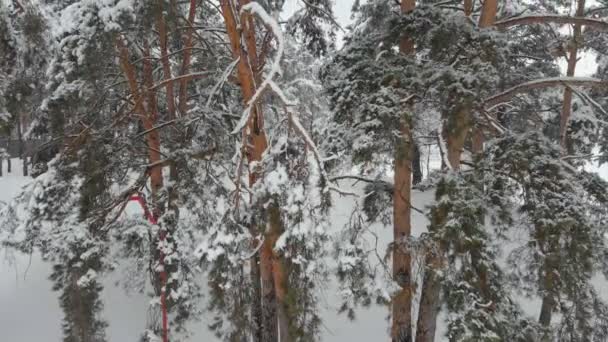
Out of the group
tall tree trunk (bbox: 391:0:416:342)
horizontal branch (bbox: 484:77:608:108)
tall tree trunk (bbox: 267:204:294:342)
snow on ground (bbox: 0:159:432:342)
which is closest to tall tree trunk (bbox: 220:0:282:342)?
tall tree trunk (bbox: 267:204:294:342)

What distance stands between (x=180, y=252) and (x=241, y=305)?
3.78 ft

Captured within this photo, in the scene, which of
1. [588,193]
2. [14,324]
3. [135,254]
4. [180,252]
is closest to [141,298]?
[14,324]

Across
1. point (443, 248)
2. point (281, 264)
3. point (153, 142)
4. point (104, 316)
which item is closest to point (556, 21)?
point (443, 248)

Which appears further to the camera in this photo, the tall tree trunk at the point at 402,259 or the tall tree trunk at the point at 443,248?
the tall tree trunk at the point at 402,259

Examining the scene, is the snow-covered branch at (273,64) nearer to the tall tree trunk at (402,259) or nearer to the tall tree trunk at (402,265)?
the tall tree trunk at (402,259)

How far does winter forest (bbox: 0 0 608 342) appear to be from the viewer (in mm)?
4289

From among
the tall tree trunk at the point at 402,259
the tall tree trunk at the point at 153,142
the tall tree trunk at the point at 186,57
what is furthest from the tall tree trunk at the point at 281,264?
the tall tree trunk at the point at 186,57

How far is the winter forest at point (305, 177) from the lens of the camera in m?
4.29

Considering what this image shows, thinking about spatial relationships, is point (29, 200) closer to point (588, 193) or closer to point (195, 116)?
point (195, 116)

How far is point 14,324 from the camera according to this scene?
1059cm

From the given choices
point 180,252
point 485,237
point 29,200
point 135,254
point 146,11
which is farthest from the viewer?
point 135,254

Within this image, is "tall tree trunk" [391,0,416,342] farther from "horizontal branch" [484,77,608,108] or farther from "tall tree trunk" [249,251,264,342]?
"tall tree trunk" [249,251,264,342]

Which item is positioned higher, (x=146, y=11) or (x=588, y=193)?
(x=146, y=11)

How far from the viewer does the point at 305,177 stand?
4035 millimetres
